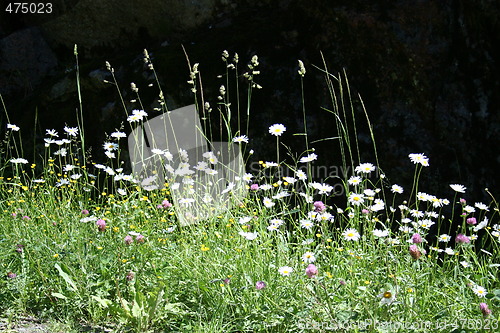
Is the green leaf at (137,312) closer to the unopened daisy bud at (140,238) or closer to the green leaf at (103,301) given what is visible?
the green leaf at (103,301)

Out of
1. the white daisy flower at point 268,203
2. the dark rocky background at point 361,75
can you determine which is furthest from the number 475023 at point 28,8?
the white daisy flower at point 268,203

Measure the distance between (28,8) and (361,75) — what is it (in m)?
3.53

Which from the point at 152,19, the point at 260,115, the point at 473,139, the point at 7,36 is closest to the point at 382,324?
the point at 473,139

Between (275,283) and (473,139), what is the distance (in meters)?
1.87

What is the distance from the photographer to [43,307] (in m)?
2.71

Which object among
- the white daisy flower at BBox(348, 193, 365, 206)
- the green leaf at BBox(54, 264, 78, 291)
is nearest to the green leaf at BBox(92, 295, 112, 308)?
the green leaf at BBox(54, 264, 78, 291)

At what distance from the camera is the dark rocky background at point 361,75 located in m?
3.80

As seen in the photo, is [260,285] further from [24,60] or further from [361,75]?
[24,60]

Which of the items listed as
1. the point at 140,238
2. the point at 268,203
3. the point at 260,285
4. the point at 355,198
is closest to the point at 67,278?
the point at 140,238

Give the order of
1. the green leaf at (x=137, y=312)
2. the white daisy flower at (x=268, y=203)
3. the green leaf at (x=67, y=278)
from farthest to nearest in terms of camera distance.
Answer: the white daisy flower at (x=268, y=203) < the green leaf at (x=67, y=278) < the green leaf at (x=137, y=312)

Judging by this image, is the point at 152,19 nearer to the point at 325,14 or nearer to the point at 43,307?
the point at 325,14

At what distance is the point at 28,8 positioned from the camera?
19.4ft

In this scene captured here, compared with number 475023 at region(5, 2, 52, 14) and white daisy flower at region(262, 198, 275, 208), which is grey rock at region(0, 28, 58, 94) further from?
white daisy flower at region(262, 198, 275, 208)

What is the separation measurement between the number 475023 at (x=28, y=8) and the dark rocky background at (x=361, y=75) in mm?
930
